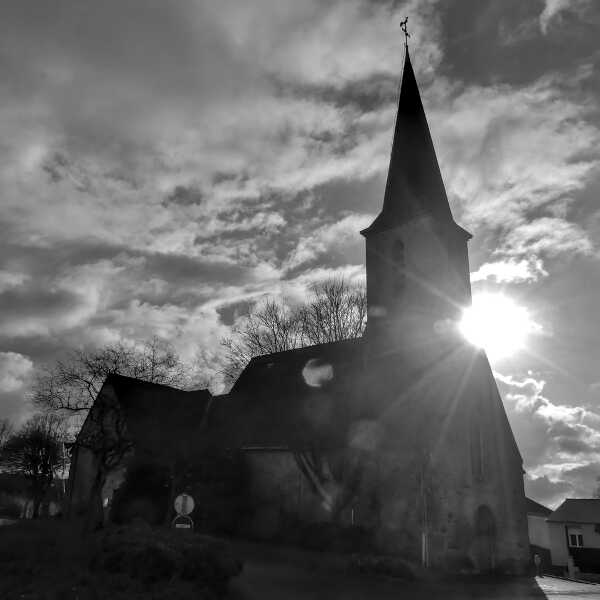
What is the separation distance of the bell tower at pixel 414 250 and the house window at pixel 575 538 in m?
37.8

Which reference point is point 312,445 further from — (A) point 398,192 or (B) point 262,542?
(A) point 398,192

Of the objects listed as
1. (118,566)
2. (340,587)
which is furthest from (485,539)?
(118,566)

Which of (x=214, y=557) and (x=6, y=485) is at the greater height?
(x=6, y=485)

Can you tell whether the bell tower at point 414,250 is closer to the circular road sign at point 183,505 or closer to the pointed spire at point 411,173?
the pointed spire at point 411,173

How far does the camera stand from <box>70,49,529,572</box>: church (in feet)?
81.7

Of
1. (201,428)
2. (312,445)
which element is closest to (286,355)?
(201,428)

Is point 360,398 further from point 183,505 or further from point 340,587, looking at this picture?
point 183,505

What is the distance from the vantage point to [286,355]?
1426 inches

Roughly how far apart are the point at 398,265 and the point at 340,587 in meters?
17.8

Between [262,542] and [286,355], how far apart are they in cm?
1202

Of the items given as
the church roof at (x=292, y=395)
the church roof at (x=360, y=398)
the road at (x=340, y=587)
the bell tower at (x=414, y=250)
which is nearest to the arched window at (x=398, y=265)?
the bell tower at (x=414, y=250)

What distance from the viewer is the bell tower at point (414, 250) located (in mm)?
29641

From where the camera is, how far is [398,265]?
31.3 metres

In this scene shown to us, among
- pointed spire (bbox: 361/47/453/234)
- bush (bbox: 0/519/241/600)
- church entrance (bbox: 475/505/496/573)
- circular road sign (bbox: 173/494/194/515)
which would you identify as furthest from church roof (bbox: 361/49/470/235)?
bush (bbox: 0/519/241/600)
